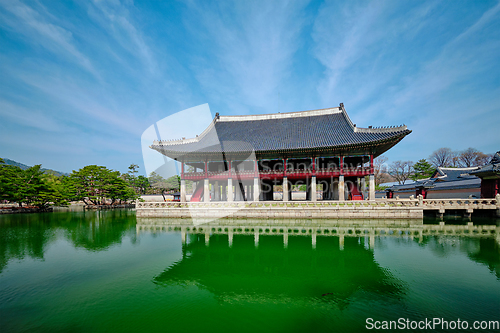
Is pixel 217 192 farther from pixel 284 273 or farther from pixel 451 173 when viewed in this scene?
pixel 451 173

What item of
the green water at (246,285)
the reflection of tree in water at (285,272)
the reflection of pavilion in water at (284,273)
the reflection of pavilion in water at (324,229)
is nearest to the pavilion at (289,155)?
the reflection of pavilion in water at (324,229)

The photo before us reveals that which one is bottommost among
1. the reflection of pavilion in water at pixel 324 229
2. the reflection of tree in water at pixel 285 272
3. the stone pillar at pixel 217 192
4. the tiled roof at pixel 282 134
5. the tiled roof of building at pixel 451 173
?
the reflection of pavilion in water at pixel 324 229

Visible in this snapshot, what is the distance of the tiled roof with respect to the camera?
19781 millimetres

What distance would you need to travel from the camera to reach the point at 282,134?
947 inches

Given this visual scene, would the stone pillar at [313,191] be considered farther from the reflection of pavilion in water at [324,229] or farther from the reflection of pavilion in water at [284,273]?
the reflection of pavilion in water at [284,273]

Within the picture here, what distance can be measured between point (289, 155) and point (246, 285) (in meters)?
16.6

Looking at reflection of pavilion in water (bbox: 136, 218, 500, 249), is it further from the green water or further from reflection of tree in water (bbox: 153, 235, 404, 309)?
the green water

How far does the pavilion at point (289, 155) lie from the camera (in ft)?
65.5

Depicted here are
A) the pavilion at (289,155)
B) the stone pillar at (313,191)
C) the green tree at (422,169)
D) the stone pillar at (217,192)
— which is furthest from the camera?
the green tree at (422,169)

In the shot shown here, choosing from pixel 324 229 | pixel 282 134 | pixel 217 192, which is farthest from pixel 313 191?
pixel 217 192

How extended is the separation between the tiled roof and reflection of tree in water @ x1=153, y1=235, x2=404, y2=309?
12.0m

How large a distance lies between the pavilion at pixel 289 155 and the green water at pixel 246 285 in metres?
10.2

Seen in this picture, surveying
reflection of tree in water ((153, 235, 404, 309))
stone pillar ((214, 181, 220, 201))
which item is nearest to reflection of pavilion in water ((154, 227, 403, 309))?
reflection of tree in water ((153, 235, 404, 309))

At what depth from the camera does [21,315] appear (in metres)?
5.00
